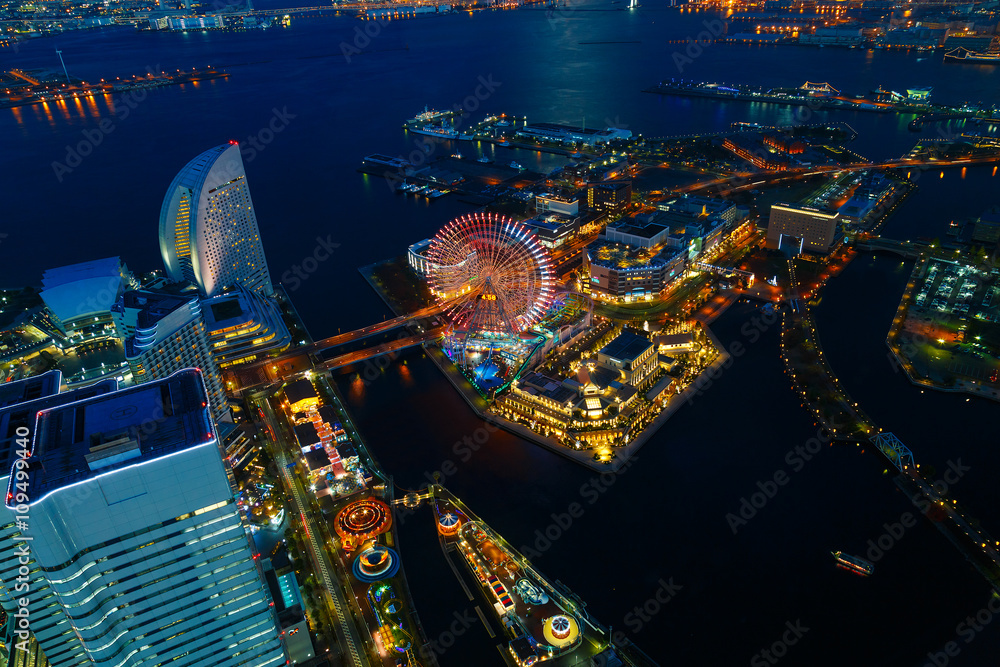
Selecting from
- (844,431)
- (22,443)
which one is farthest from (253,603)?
(844,431)

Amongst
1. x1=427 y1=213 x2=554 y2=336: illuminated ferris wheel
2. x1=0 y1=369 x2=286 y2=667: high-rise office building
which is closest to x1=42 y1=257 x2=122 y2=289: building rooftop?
x1=427 y1=213 x2=554 y2=336: illuminated ferris wheel

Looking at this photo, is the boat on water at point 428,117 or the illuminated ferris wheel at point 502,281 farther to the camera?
the boat on water at point 428,117

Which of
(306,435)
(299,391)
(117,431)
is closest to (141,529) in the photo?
(117,431)

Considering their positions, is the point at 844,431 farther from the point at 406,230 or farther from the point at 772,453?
the point at 406,230

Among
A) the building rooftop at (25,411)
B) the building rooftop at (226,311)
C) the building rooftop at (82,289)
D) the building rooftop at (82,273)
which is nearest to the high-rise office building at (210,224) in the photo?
the building rooftop at (226,311)

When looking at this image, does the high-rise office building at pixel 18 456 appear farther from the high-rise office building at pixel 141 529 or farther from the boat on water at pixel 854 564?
the boat on water at pixel 854 564
